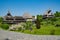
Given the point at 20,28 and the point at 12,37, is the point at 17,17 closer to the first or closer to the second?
the point at 20,28

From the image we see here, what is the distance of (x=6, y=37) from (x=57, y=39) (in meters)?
1.76

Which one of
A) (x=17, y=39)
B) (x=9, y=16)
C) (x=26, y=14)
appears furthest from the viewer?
(x=26, y=14)

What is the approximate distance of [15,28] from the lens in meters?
9.78

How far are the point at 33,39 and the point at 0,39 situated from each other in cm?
109

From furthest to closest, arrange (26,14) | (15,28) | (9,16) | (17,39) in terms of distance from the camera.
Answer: (26,14)
(9,16)
(15,28)
(17,39)

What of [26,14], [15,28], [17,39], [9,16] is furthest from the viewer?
[26,14]

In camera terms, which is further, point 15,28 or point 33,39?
point 15,28

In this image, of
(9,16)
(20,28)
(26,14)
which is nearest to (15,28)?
(20,28)

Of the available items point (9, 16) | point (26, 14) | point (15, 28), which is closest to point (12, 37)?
point (15, 28)

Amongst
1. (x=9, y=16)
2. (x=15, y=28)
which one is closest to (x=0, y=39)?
(x=15, y=28)

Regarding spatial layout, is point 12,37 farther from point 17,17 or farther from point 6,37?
point 17,17

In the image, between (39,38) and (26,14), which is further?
(26,14)

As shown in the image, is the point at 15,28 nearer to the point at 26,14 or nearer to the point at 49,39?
the point at 49,39

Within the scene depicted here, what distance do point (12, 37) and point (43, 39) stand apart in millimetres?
1055
